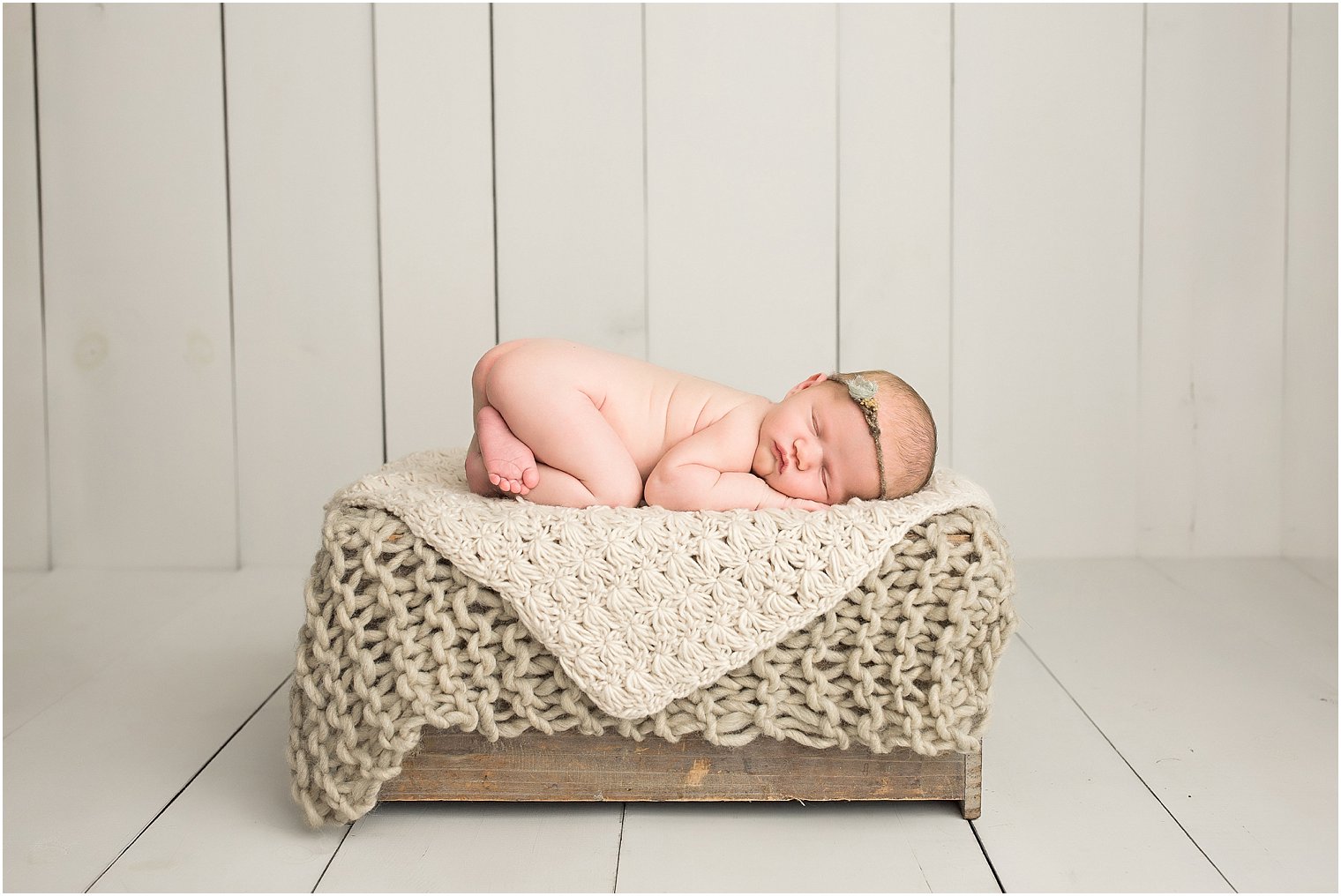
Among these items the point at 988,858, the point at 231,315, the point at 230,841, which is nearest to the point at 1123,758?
the point at 988,858

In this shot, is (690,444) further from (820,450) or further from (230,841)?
(230,841)

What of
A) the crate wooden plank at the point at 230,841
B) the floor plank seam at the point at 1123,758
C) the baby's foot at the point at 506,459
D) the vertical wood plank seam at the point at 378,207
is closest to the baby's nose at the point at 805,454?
the baby's foot at the point at 506,459

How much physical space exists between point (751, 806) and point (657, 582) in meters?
0.31

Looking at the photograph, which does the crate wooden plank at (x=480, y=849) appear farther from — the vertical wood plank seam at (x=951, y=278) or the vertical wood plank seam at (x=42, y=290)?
the vertical wood plank seam at (x=42, y=290)

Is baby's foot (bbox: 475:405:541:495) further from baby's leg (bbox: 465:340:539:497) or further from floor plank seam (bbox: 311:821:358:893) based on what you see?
floor plank seam (bbox: 311:821:358:893)

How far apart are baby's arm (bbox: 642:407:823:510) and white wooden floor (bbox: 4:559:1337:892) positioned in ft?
1.13


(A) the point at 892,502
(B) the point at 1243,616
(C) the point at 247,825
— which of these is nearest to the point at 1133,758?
(A) the point at 892,502

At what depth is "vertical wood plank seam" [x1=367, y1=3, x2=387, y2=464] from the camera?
239cm

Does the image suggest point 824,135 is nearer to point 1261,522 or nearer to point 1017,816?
point 1261,522

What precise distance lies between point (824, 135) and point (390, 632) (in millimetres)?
1570

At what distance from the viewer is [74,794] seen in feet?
4.60

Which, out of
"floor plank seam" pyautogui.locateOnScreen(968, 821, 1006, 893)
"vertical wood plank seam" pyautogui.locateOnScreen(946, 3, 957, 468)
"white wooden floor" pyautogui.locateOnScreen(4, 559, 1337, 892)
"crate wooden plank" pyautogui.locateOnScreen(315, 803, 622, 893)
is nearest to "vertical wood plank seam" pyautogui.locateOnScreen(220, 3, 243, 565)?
"white wooden floor" pyautogui.locateOnScreen(4, 559, 1337, 892)

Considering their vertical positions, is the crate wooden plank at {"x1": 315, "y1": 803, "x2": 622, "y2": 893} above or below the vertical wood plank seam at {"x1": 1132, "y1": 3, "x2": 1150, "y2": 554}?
below

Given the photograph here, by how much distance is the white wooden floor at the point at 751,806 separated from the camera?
1211 millimetres
